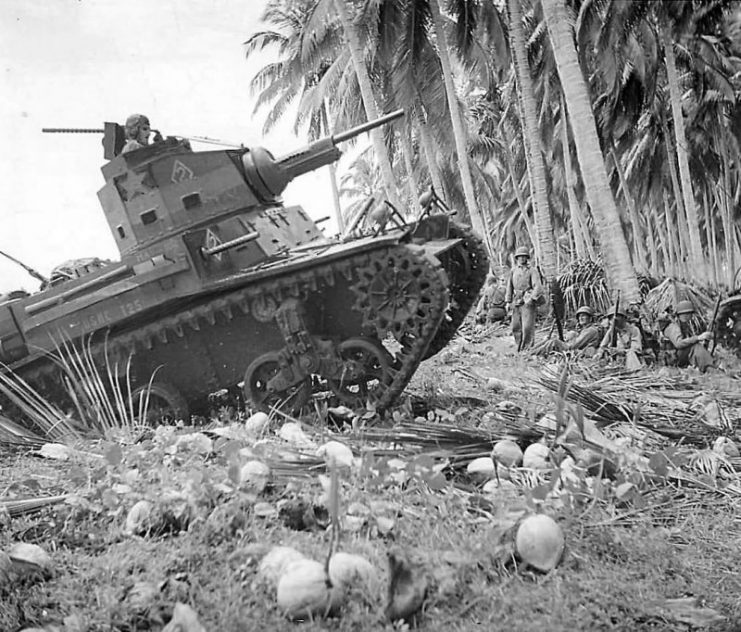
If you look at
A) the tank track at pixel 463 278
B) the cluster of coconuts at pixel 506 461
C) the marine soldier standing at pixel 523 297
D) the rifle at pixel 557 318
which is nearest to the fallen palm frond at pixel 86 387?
the tank track at pixel 463 278

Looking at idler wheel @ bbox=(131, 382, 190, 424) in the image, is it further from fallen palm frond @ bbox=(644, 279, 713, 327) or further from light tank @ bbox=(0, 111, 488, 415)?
fallen palm frond @ bbox=(644, 279, 713, 327)

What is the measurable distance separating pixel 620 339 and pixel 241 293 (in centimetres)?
473

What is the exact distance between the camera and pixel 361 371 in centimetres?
686

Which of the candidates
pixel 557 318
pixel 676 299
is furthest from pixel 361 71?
pixel 676 299

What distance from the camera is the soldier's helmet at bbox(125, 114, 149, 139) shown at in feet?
26.0

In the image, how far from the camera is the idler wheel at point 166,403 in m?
7.66

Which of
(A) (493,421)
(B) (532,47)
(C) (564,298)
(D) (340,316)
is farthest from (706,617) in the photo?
(B) (532,47)

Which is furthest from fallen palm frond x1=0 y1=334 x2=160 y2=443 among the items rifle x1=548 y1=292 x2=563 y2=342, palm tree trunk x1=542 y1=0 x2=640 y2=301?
rifle x1=548 y1=292 x2=563 y2=342

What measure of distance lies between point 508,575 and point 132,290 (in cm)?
535

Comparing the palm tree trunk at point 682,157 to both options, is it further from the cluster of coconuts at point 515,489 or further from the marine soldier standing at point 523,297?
the cluster of coconuts at point 515,489

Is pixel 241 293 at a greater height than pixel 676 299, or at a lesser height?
greater

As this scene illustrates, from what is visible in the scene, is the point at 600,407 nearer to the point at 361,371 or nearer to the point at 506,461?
the point at 506,461

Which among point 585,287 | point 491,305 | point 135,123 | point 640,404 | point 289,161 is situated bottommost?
point 491,305

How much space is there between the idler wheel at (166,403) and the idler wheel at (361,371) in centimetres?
165
